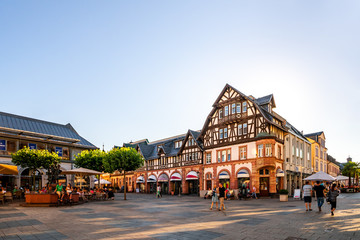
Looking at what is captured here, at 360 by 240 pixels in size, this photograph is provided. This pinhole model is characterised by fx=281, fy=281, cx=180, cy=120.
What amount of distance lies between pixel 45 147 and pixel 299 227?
125 ft

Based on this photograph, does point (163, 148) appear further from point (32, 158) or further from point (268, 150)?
point (32, 158)

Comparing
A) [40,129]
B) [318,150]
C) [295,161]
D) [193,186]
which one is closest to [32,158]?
[40,129]

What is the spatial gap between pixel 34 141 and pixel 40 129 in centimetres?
334

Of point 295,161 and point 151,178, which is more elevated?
point 295,161

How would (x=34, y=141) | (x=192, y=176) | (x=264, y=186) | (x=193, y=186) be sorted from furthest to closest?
(x=193, y=186), (x=192, y=176), (x=34, y=141), (x=264, y=186)

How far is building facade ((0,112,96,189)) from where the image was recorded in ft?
118

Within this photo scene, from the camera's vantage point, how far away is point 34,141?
129ft

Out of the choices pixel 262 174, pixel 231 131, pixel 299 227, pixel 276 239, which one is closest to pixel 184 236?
pixel 276 239

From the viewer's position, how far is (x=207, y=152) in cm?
4259

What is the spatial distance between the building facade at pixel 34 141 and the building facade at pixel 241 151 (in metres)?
17.4

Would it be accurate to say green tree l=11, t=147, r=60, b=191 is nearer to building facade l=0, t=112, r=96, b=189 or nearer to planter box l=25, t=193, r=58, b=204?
building facade l=0, t=112, r=96, b=189

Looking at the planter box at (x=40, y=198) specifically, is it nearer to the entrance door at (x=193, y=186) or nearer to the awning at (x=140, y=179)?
the entrance door at (x=193, y=186)

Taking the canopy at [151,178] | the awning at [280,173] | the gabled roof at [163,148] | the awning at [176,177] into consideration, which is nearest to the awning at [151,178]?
the canopy at [151,178]

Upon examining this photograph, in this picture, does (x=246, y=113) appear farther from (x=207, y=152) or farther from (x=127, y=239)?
(x=127, y=239)
